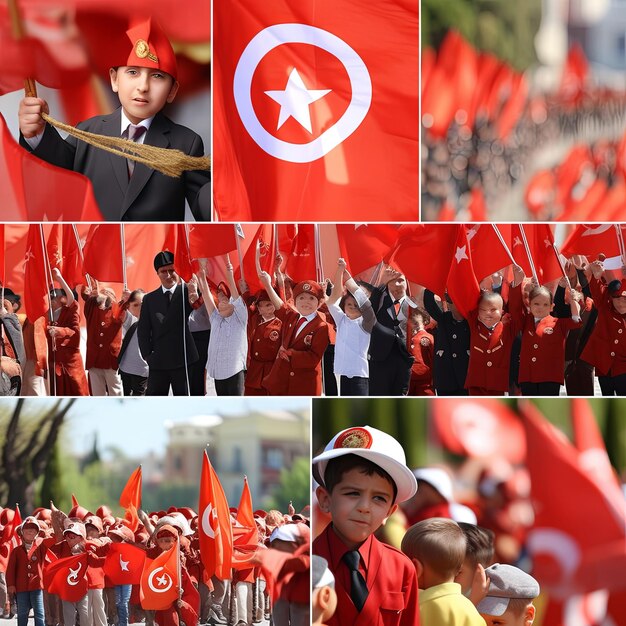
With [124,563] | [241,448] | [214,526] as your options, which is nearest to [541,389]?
[241,448]

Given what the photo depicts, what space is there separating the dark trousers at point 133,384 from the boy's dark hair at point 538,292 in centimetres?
170

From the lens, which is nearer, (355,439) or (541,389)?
(355,439)

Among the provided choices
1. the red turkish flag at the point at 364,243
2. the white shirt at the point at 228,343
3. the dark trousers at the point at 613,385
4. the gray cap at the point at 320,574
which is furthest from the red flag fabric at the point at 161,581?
the dark trousers at the point at 613,385

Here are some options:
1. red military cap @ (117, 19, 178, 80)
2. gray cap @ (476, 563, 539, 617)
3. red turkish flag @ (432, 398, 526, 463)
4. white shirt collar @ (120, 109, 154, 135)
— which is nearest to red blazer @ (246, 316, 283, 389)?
red turkish flag @ (432, 398, 526, 463)

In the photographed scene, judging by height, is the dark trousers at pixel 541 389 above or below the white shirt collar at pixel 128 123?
below

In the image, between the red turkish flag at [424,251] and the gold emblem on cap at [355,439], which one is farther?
the red turkish flag at [424,251]

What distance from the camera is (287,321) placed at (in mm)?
4129

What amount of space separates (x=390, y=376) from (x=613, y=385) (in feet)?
3.15

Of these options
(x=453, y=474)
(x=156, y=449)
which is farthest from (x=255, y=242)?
(x=453, y=474)

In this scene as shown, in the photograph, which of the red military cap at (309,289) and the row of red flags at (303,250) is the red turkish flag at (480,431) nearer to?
the row of red flags at (303,250)

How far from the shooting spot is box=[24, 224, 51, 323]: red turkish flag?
4129 mm

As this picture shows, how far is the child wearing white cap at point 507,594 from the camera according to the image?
406cm

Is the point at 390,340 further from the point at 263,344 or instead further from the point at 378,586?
the point at 378,586

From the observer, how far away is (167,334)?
162 inches
